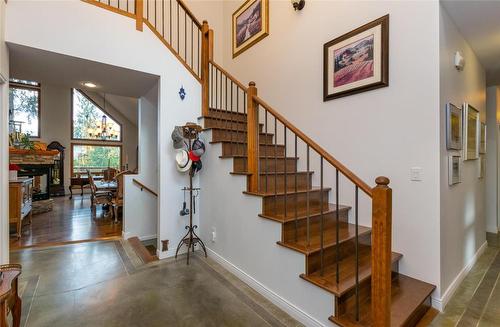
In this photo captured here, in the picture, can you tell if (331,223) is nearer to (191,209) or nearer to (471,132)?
(191,209)

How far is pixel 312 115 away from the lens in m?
3.22

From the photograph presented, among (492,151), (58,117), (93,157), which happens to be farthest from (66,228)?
(492,151)

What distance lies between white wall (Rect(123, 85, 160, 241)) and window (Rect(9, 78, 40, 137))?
736cm

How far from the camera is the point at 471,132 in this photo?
286cm

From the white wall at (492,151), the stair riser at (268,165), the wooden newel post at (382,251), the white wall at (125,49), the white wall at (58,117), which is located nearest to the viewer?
the wooden newel post at (382,251)

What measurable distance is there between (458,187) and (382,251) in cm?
172

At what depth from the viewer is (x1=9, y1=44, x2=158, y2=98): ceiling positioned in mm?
2746

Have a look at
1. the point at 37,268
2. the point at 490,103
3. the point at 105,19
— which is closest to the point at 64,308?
the point at 37,268

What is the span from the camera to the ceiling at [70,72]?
2746 millimetres

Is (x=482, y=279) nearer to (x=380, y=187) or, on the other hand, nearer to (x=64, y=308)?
(x=380, y=187)

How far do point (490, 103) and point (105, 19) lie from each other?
Answer: 5.89 metres

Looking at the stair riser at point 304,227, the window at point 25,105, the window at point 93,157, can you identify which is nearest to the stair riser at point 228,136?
the stair riser at point 304,227

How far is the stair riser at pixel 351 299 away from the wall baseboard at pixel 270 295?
0.22 meters

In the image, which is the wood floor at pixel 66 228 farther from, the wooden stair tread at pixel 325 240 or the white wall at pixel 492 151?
the white wall at pixel 492 151
